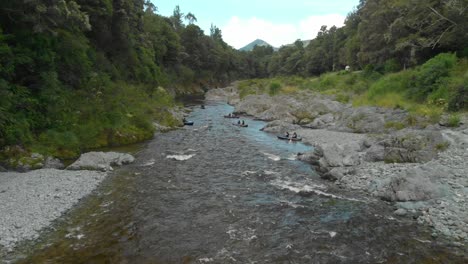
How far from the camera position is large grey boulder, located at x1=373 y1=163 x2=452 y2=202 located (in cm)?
1554

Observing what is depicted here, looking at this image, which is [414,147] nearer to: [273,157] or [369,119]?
[273,157]

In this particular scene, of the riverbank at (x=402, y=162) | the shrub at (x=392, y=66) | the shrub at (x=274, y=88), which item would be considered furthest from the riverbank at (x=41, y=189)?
the shrub at (x=274, y=88)

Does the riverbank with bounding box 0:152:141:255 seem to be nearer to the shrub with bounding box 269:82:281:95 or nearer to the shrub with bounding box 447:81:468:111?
the shrub with bounding box 447:81:468:111

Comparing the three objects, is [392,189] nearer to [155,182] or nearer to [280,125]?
[155,182]

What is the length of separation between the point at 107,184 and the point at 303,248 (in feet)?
38.1

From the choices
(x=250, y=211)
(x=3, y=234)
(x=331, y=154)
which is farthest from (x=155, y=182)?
(x=331, y=154)

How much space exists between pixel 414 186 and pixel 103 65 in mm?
33242

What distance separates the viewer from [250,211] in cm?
1512

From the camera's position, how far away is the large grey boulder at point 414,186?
15.5m

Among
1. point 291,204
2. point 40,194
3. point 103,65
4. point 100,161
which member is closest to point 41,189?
point 40,194

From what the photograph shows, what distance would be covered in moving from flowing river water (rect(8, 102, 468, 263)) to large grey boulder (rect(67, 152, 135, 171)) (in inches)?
44.5

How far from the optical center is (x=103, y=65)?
1449 inches

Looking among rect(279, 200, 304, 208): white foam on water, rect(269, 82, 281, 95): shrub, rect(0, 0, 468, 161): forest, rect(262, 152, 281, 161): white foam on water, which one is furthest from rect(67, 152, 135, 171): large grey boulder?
rect(269, 82, 281, 95): shrub

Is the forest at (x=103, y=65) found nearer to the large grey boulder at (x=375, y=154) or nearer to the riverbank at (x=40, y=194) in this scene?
the riverbank at (x=40, y=194)
